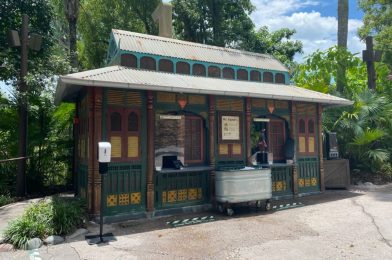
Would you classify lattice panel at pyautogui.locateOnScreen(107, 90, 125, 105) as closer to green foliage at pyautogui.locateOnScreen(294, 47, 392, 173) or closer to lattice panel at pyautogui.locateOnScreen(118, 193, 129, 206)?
lattice panel at pyautogui.locateOnScreen(118, 193, 129, 206)

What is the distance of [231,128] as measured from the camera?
952 centimetres

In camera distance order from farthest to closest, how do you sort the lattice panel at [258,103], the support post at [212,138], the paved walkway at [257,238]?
the lattice panel at [258,103] → the support post at [212,138] → the paved walkway at [257,238]

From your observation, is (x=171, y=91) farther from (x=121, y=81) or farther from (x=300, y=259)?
(x=300, y=259)

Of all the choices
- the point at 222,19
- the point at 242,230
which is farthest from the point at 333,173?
the point at 222,19

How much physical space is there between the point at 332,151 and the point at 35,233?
10.2m

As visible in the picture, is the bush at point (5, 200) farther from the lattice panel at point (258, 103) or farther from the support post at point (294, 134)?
the support post at point (294, 134)

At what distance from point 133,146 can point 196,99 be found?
2.14 m

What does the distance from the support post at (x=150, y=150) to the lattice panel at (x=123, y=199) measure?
0.50 meters

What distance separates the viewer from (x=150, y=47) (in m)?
9.64

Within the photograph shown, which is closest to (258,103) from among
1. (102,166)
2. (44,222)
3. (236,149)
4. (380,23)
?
(236,149)

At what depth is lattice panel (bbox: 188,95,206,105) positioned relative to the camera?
29.0ft

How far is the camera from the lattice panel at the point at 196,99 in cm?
885

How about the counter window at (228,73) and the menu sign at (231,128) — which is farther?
the counter window at (228,73)

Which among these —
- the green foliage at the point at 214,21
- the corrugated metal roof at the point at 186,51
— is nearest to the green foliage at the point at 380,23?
the green foliage at the point at 214,21
